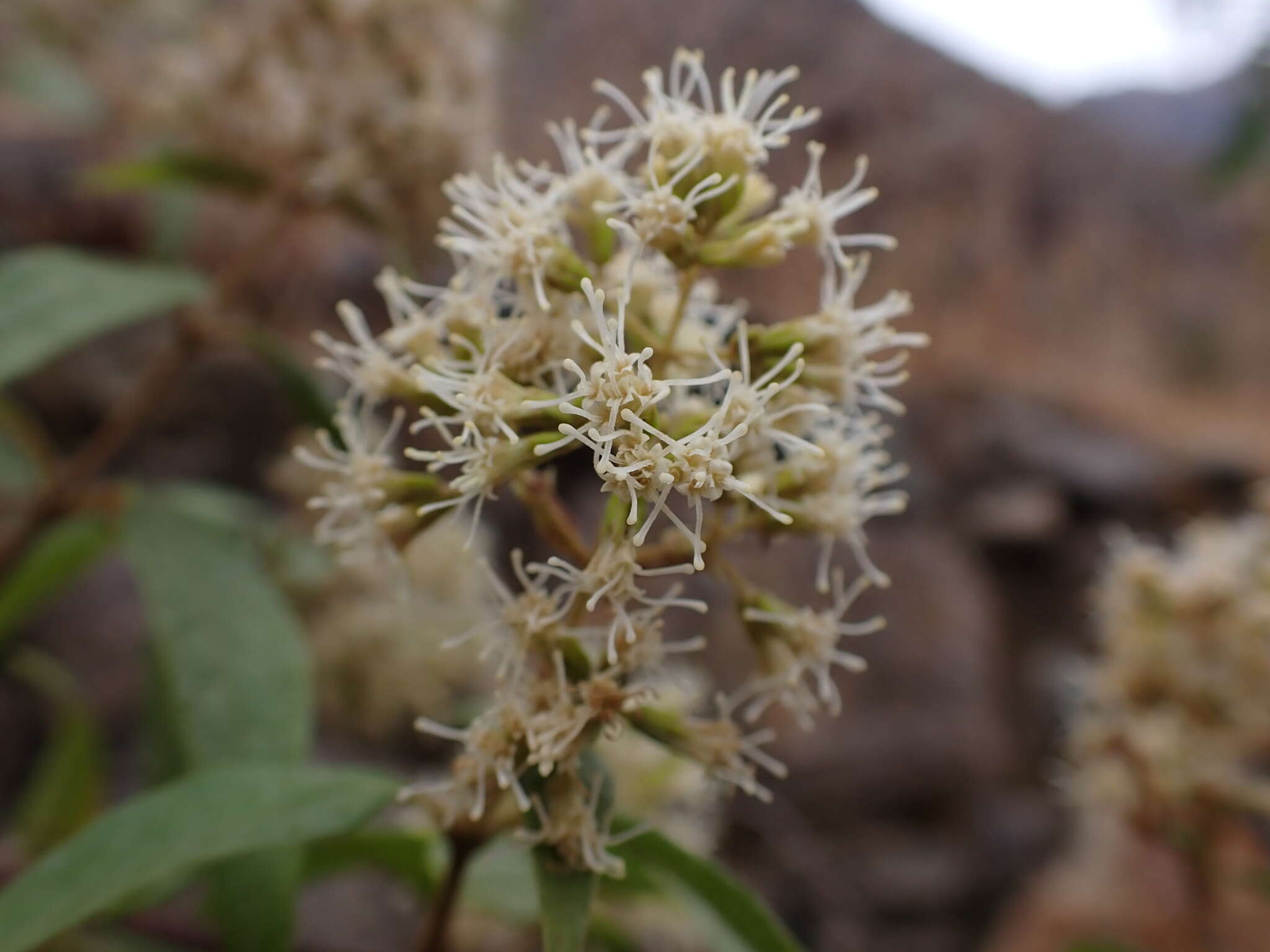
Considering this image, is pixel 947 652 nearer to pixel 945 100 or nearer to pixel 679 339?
pixel 679 339

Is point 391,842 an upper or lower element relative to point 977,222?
lower

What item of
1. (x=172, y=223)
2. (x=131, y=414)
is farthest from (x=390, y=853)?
(x=172, y=223)

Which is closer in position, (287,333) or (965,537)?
(287,333)

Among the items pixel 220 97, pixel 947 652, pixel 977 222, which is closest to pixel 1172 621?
pixel 220 97

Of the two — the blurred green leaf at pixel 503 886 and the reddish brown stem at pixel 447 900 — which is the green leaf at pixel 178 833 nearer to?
the reddish brown stem at pixel 447 900

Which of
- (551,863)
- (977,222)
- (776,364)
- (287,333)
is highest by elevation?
(977,222)

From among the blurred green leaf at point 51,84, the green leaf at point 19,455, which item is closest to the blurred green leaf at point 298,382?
the green leaf at point 19,455

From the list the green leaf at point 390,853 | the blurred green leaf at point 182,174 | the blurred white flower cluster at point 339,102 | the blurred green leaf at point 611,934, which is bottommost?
the green leaf at point 390,853

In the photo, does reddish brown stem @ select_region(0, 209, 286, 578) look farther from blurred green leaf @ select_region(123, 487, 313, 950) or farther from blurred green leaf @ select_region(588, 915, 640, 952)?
blurred green leaf @ select_region(588, 915, 640, 952)
